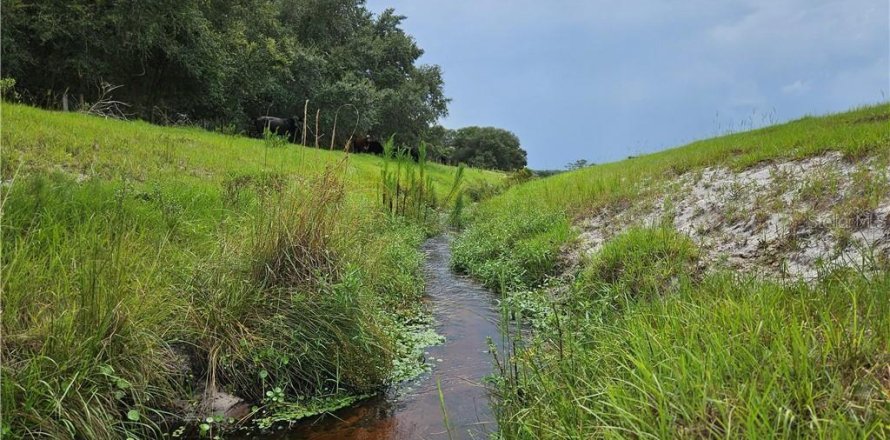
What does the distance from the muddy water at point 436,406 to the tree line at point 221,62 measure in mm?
7655

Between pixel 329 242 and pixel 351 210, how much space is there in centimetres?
80

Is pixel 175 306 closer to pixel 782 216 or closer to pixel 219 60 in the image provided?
pixel 782 216

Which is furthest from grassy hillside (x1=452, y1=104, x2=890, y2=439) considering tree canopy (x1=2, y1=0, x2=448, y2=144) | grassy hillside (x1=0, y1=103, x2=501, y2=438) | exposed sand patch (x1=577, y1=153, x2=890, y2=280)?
tree canopy (x1=2, y1=0, x2=448, y2=144)

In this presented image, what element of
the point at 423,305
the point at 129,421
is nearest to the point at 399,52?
the point at 423,305

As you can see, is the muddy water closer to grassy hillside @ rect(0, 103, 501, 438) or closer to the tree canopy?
grassy hillside @ rect(0, 103, 501, 438)

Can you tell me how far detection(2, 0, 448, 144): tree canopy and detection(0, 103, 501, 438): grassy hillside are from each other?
24.8ft

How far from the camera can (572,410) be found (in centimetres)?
232

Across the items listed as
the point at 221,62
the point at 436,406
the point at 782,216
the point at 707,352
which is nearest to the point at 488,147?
the point at 221,62

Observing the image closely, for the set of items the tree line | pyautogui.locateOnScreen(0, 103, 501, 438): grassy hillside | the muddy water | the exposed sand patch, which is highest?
the tree line

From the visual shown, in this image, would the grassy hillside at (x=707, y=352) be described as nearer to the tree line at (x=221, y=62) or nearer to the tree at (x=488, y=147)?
the tree line at (x=221, y=62)

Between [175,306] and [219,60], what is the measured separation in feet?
66.7

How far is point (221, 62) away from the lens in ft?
68.2

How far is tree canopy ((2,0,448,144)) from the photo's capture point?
16.8 meters

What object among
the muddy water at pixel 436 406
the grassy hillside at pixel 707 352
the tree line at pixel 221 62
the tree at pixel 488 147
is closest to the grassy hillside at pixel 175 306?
the muddy water at pixel 436 406
